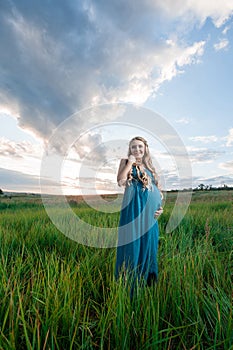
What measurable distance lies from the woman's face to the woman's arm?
3.7 inches

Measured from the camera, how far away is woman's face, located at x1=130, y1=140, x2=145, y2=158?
9.53ft

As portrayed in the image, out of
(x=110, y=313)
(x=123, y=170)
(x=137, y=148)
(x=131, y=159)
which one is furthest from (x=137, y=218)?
(x=110, y=313)

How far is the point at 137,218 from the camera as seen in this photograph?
2.84 meters

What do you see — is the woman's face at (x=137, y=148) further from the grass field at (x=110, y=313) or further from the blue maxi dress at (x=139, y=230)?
the grass field at (x=110, y=313)

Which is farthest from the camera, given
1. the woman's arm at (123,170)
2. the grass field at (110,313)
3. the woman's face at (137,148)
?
the woman's face at (137,148)

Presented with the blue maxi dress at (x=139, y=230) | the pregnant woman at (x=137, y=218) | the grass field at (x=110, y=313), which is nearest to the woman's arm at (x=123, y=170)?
the pregnant woman at (x=137, y=218)

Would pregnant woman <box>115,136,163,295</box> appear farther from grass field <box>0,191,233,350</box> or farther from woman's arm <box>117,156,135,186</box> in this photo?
grass field <box>0,191,233,350</box>

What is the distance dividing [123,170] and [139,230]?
670 millimetres

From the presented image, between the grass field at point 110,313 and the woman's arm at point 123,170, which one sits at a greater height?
the woman's arm at point 123,170

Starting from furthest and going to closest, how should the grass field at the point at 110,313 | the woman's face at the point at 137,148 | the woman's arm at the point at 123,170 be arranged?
the woman's face at the point at 137,148, the woman's arm at the point at 123,170, the grass field at the point at 110,313

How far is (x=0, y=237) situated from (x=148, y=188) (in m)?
2.33

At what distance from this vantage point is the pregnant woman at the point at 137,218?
2818 mm

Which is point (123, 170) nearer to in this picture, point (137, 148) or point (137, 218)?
point (137, 148)

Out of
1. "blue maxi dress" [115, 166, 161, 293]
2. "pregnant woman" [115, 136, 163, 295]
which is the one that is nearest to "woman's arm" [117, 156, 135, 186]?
"pregnant woman" [115, 136, 163, 295]
